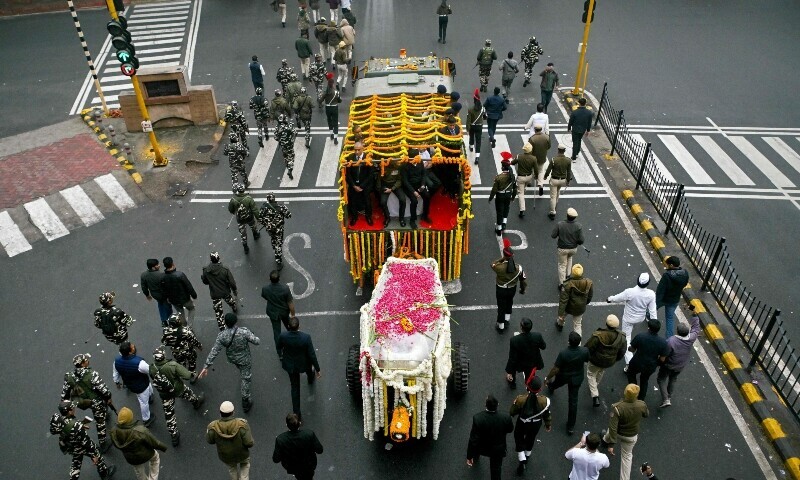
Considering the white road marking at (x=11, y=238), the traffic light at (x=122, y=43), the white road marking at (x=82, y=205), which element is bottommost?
the white road marking at (x=11, y=238)

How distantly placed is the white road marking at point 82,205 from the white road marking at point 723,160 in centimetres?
1689

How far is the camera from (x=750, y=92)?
69.2 ft

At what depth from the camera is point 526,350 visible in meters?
9.56

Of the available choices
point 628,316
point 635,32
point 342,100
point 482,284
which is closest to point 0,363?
point 482,284

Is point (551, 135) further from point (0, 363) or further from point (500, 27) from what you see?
point (0, 363)

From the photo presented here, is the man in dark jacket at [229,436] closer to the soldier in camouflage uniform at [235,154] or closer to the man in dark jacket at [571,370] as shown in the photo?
the man in dark jacket at [571,370]

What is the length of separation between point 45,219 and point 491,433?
12.8 metres

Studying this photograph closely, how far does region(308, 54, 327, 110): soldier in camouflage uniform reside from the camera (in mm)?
19703

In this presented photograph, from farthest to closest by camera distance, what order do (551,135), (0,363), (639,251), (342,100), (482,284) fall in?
(342,100), (551,135), (639,251), (482,284), (0,363)

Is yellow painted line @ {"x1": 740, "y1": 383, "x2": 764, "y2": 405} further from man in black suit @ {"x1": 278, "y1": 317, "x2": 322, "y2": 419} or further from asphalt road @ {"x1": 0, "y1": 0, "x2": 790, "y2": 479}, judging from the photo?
man in black suit @ {"x1": 278, "y1": 317, "x2": 322, "y2": 419}

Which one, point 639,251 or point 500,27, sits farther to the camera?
point 500,27

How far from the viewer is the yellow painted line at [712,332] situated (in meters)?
11.4

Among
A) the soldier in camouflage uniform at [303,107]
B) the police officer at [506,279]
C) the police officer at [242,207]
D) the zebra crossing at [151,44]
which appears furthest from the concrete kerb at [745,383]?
the zebra crossing at [151,44]

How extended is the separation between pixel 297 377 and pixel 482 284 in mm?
4853
